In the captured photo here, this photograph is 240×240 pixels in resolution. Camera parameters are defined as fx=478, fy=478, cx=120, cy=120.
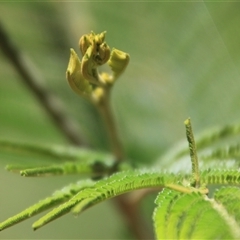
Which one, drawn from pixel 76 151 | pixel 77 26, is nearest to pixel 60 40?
pixel 77 26

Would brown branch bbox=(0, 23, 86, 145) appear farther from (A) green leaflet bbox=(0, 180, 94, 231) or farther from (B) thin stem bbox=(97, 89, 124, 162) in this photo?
(A) green leaflet bbox=(0, 180, 94, 231)

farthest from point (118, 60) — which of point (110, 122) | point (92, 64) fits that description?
point (110, 122)

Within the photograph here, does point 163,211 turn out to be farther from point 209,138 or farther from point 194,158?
point 209,138

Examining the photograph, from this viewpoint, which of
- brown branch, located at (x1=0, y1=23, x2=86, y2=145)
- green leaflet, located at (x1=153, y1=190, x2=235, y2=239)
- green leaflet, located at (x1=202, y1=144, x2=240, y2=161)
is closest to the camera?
green leaflet, located at (x1=153, y1=190, x2=235, y2=239)

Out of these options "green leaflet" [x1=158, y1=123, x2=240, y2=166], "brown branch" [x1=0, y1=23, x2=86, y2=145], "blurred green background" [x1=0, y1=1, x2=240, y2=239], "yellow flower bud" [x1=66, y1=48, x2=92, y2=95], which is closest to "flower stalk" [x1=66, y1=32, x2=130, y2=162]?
"yellow flower bud" [x1=66, y1=48, x2=92, y2=95]

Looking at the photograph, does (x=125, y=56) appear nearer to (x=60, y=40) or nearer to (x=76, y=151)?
(x=76, y=151)
